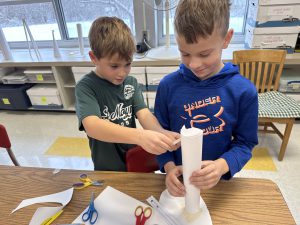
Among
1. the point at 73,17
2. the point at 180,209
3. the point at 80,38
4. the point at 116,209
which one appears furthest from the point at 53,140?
the point at 180,209

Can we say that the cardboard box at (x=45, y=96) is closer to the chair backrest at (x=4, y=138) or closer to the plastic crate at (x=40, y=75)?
the plastic crate at (x=40, y=75)

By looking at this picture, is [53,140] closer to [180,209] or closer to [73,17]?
[73,17]

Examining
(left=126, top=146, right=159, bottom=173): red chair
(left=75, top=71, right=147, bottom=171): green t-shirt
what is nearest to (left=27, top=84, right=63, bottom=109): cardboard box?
(left=75, top=71, right=147, bottom=171): green t-shirt

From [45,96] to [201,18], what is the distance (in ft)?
7.42

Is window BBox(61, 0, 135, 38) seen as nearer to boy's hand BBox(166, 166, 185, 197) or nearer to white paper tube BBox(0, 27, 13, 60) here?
white paper tube BBox(0, 27, 13, 60)

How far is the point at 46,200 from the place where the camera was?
0.69 m

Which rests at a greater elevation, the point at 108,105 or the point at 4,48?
the point at 108,105

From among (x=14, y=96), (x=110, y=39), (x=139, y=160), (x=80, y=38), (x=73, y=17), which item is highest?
(x=110, y=39)

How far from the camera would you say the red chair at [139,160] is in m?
0.90

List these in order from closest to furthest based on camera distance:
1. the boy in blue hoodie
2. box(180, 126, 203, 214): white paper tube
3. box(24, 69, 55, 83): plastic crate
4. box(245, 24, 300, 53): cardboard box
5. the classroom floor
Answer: box(180, 126, 203, 214): white paper tube
the boy in blue hoodie
the classroom floor
box(245, 24, 300, 53): cardboard box
box(24, 69, 55, 83): plastic crate

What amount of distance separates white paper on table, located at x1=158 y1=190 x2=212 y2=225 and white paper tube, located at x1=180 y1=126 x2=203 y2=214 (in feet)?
0.06

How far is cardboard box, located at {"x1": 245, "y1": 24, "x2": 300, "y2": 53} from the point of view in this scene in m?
1.80

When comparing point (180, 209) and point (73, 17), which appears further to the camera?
point (73, 17)

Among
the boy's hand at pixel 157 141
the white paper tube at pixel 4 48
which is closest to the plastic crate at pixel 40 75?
the white paper tube at pixel 4 48
